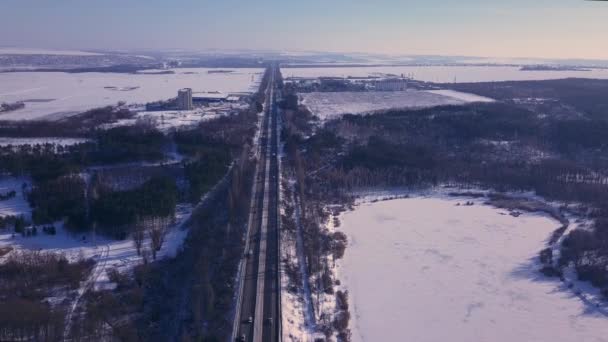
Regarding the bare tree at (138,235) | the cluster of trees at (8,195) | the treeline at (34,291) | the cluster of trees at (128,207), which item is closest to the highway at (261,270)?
the cluster of trees at (128,207)

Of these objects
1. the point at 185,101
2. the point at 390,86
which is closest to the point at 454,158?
the point at 185,101

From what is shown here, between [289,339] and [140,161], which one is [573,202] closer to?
[289,339]

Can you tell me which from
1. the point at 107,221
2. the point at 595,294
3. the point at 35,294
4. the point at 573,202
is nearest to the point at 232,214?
the point at 107,221

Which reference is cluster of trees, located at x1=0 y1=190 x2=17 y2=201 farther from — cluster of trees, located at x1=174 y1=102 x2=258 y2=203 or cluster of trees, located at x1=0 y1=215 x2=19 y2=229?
cluster of trees, located at x1=174 y1=102 x2=258 y2=203

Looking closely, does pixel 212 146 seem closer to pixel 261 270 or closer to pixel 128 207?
pixel 128 207

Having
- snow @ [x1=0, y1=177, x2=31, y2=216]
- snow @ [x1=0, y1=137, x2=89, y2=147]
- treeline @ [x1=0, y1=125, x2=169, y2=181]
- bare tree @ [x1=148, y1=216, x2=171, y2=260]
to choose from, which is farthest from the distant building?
bare tree @ [x1=148, y1=216, x2=171, y2=260]

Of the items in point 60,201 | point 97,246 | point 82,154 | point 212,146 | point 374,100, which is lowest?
point 97,246
